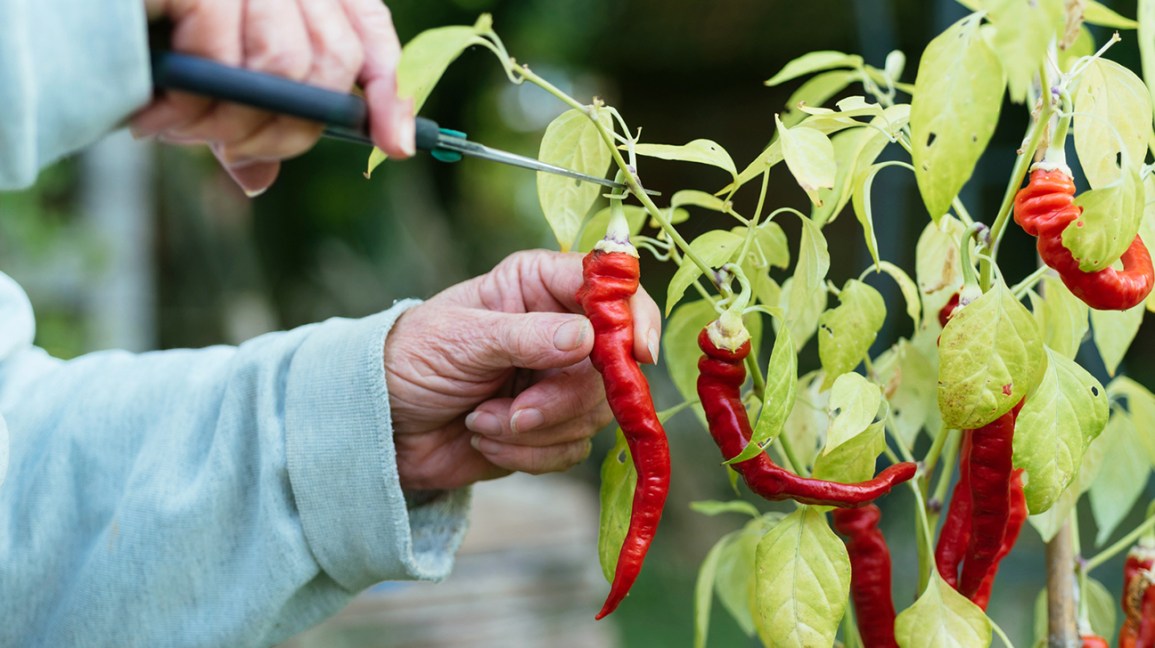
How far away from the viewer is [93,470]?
2.95 feet

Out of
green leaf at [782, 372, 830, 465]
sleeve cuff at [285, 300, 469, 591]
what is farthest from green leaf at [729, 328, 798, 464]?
sleeve cuff at [285, 300, 469, 591]

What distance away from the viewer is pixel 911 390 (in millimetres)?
775

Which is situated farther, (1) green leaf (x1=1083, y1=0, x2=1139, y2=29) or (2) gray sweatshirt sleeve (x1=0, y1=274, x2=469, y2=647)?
(2) gray sweatshirt sleeve (x1=0, y1=274, x2=469, y2=647)

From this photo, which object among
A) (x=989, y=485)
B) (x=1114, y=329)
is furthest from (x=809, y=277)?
(x=1114, y=329)

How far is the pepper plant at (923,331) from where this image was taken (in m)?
0.55

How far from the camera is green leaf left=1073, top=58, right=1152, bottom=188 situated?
2.03 feet

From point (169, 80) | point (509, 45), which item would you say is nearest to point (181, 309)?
point (509, 45)

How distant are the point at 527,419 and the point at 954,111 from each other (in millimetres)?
409

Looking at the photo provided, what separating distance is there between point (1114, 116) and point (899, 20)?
2940 mm

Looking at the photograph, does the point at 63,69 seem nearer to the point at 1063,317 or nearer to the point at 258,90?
the point at 258,90

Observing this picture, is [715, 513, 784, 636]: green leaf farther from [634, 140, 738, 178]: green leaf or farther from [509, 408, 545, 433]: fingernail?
[634, 140, 738, 178]: green leaf

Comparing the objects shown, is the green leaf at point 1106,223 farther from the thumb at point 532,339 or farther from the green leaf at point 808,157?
the thumb at point 532,339

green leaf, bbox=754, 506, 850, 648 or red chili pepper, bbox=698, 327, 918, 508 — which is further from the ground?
red chili pepper, bbox=698, 327, 918, 508

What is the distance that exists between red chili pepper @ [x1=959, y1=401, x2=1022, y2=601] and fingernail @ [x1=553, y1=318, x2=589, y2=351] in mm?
258
